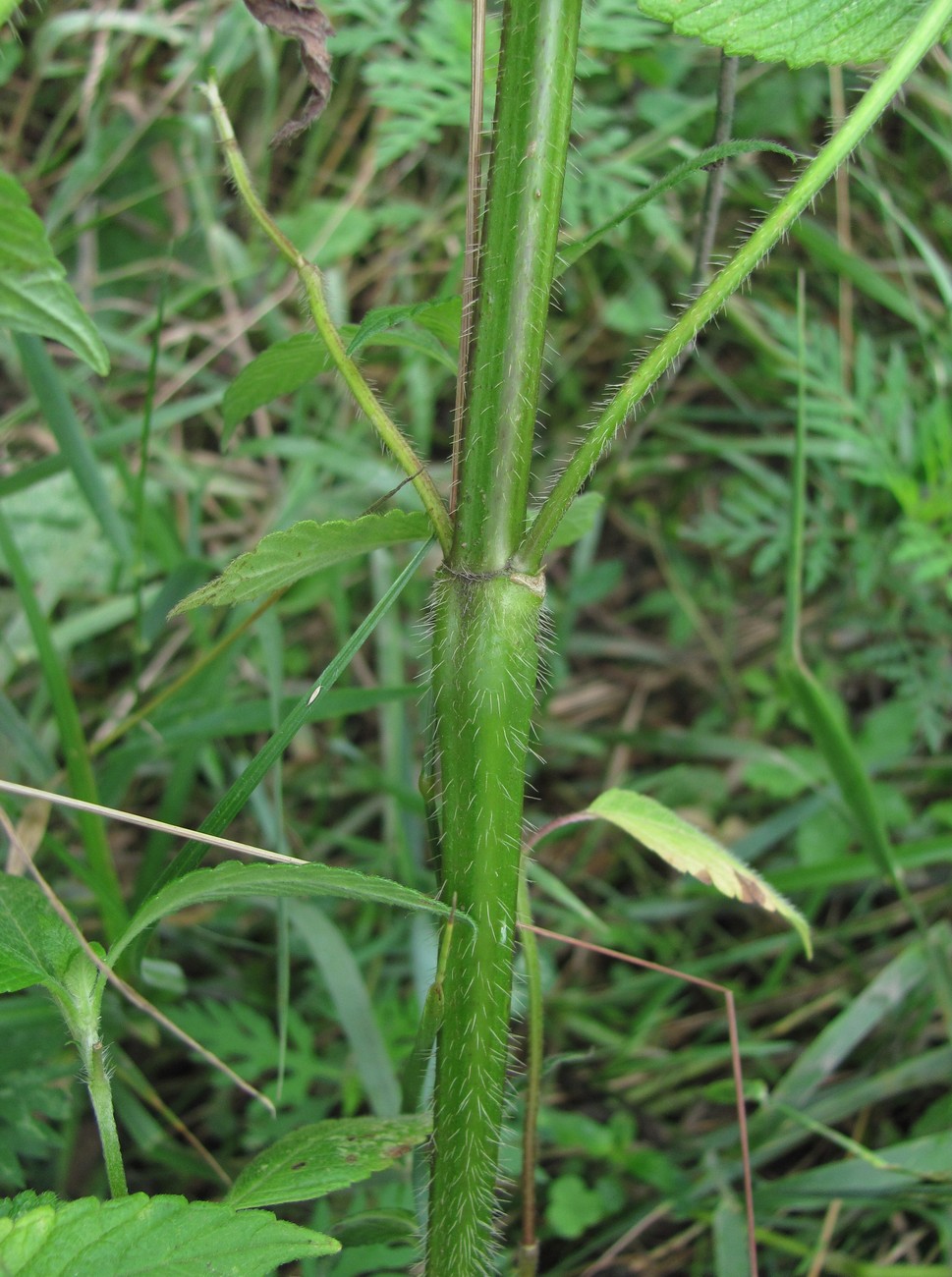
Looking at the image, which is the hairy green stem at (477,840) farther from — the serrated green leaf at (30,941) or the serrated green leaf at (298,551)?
the serrated green leaf at (30,941)

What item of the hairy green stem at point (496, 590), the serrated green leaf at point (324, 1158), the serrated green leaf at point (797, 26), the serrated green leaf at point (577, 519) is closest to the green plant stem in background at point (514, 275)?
the hairy green stem at point (496, 590)

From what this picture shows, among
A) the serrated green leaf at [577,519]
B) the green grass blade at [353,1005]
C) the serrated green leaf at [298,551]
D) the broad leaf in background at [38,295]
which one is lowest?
the green grass blade at [353,1005]

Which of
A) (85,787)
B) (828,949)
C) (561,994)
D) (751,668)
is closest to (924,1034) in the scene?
(828,949)

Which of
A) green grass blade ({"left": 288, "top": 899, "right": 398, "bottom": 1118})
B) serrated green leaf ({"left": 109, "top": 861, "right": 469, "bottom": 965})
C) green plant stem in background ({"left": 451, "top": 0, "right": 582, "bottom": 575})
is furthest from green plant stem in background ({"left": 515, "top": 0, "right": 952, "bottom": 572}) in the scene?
green grass blade ({"left": 288, "top": 899, "right": 398, "bottom": 1118})

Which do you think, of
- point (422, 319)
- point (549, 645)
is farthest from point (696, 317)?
point (549, 645)

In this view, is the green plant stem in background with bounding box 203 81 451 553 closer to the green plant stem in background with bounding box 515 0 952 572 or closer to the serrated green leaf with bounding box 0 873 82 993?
the green plant stem in background with bounding box 515 0 952 572
